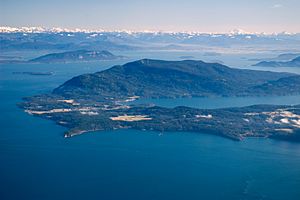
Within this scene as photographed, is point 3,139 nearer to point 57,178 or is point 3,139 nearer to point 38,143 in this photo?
point 38,143

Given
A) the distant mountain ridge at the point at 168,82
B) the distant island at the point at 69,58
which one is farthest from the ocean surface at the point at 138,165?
the distant island at the point at 69,58

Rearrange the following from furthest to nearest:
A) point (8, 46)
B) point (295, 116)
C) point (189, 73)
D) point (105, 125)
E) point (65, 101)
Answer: point (8, 46), point (189, 73), point (65, 101), point (295, 116), point (105, 125)

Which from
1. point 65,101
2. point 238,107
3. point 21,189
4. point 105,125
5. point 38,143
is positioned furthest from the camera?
point 65,101

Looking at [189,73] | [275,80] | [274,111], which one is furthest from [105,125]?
[275,80]

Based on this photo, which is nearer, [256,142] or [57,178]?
[57,178]

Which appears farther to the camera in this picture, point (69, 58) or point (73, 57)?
→ point (73, 57)

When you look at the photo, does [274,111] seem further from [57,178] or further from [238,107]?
[57,178]

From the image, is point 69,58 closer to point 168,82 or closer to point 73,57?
point 73,57

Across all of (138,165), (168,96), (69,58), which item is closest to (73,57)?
(69,58)
